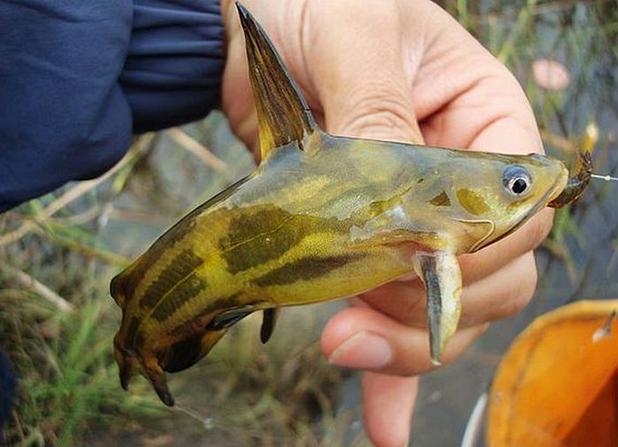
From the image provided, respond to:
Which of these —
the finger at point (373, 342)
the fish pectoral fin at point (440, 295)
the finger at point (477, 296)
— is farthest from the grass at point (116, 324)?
the fish pectoral fin at point (440, 295)

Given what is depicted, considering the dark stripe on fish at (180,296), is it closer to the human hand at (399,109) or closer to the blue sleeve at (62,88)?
the human hand at (399,109)

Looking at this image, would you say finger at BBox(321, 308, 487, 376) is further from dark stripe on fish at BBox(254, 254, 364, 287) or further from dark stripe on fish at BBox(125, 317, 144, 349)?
dark stripe on fish at BBox(254, 254, 364, 287)

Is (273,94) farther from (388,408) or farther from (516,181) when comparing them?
(388,408)

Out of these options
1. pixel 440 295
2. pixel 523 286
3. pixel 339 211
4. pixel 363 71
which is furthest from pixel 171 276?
pixel 523 286

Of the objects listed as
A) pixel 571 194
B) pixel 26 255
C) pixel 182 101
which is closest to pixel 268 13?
pixel 182 101

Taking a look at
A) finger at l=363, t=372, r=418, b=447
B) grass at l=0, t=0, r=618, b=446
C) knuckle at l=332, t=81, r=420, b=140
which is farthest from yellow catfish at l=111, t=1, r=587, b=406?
grass at l=0, t=0, r=618, b=446

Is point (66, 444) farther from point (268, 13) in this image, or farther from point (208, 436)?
point (268, 13)
